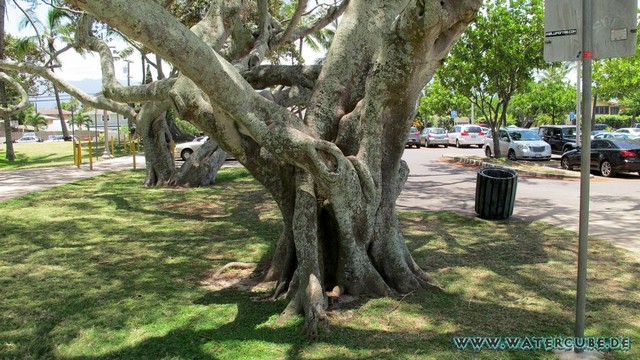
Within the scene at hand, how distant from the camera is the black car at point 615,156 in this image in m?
17.1

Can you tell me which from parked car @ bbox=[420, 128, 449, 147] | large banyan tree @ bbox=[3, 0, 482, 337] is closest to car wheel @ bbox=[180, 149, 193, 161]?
parked car @ bbox=[420, 128, 449, 147]

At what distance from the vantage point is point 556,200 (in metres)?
12.3

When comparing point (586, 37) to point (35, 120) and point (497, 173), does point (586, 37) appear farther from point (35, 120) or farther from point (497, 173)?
point (35, 120)

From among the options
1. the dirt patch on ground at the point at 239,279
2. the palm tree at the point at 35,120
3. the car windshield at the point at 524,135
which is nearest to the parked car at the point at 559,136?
the car windshield at the point at 524,135

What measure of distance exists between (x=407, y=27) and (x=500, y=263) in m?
3.63

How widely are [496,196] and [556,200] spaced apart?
3.31 m

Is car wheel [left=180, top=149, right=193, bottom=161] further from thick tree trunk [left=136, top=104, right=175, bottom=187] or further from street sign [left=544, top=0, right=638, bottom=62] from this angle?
street sign [left=544, top=0, right=638, bottom=62]

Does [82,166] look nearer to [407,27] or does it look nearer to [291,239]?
[291,239]

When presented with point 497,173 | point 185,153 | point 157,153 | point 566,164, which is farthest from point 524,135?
point 157,153

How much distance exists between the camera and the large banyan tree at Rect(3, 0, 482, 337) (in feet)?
14.9

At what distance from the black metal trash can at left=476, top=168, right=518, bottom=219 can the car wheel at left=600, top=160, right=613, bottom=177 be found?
958 centimetres

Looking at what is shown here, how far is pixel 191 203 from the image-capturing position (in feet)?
41.3

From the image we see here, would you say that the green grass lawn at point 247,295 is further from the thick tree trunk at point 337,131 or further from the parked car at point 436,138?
the parked car at point 436,138

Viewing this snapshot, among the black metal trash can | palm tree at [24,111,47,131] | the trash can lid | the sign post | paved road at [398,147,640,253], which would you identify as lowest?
paved road at [398,147,640,253]
